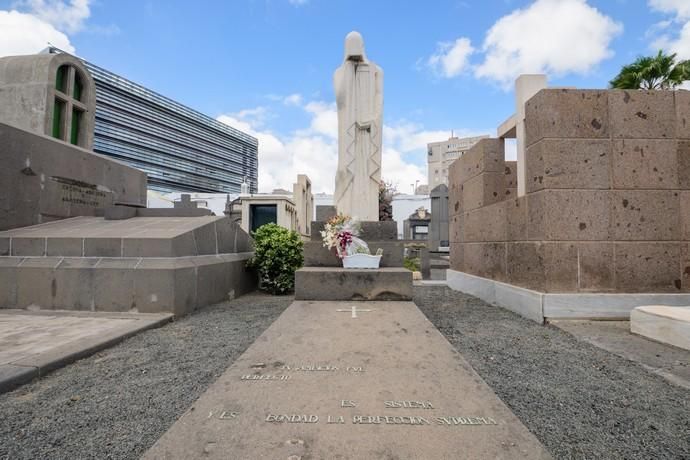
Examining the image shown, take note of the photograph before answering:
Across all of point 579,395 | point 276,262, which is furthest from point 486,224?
point 276,262

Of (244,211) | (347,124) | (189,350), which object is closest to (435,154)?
(244,211)

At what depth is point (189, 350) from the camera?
11.2ft

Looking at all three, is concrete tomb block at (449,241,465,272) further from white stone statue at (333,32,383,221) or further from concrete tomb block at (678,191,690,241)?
concrete tomb block at (678,191,690,241)

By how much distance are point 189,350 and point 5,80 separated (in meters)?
8.21

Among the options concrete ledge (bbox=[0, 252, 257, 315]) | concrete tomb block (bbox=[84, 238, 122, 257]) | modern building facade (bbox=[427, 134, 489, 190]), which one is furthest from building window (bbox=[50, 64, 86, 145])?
modern building facade (bbox=[427, 134, 489, 190])

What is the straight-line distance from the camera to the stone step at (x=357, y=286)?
4.86m

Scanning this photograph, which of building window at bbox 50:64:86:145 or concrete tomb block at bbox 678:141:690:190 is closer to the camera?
concrete tomb block at bbox 678:141:690:190

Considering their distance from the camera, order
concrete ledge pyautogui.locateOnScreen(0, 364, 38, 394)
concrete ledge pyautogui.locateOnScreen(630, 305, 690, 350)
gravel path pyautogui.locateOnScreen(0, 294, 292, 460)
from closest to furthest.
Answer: gravel path pyautogui.locateOnScreen(0, 294, 292, 460), concrete ledge pyautogui.locateOnScreen(0, 364, 38, 394), concrete ledge pyautogui.locateOnScreen(630, 305, 690, 350)

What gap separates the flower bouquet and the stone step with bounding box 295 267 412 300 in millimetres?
284

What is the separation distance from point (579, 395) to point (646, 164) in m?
4.07

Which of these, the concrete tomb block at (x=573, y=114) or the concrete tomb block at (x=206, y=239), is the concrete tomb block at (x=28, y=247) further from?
the concrete tomb block at (x=573, y=114)

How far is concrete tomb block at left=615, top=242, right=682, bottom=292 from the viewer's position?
4500 mm

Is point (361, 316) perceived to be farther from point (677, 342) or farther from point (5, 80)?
point (5, 80)

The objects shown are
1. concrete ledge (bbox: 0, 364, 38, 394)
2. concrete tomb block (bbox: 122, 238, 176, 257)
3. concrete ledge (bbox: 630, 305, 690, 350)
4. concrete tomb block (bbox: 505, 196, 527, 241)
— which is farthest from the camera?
concrete tomb block (bbox: 505, 196, 527, 241)
